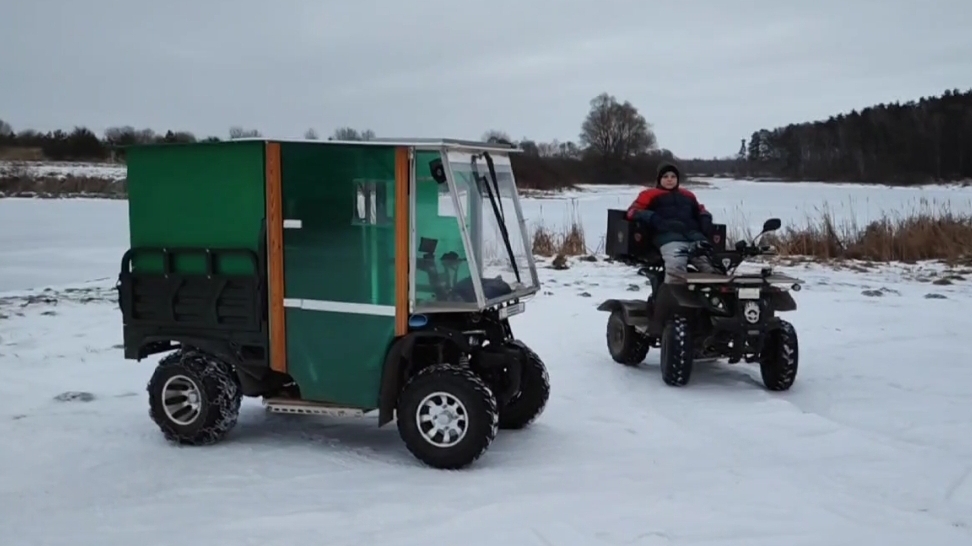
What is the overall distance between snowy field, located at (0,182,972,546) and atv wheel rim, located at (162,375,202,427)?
0.20 metres

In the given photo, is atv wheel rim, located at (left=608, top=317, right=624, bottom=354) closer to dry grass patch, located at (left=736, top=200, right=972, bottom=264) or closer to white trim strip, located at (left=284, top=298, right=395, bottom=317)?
white trim strip, located at (left=284, top=298, right=395, bottom=317)

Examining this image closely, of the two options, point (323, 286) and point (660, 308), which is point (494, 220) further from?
point (660, 308)

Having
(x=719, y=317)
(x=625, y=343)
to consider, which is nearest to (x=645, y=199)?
(x=625, y=343)

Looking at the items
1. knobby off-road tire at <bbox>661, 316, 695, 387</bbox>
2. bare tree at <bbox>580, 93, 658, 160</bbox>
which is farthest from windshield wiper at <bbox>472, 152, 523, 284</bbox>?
bare tree at <bbox>580, 93, 658, 160</bbox>

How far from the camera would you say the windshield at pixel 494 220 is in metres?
5.57

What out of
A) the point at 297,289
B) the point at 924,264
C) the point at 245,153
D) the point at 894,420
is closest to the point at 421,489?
the point at 297,289

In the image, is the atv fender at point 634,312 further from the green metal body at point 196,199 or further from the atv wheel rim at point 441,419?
the green metal body at point 196,199

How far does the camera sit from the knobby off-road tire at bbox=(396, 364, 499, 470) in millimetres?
5078

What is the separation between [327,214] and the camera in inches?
209

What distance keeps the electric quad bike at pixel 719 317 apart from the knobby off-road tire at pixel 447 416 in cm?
251

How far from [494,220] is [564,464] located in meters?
1.58

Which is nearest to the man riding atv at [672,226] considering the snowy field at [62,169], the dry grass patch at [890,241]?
the dry grass patch at [890,241]

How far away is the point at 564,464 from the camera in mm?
5262

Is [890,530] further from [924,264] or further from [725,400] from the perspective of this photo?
[924,264]
